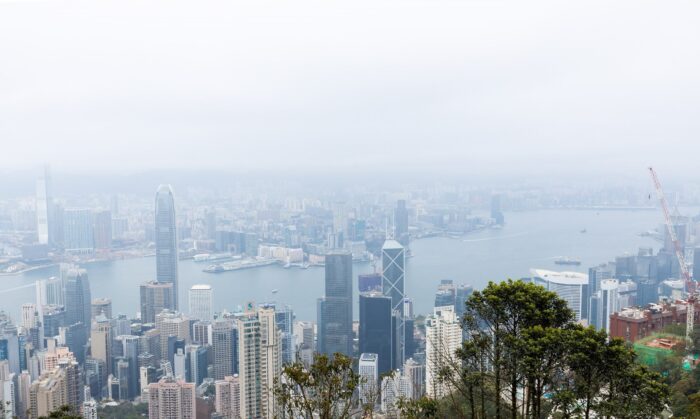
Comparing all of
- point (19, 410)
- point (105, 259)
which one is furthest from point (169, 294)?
point (19, 410)

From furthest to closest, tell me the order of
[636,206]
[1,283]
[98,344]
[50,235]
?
1. [50,235]
2. [1,283]
3. [636,206]
4. [98,344]

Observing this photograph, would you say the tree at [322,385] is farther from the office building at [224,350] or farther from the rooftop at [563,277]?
the rooftop at [563,277]

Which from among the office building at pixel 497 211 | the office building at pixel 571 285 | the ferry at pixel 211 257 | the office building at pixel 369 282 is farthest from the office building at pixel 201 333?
the office building at pixel 497 211

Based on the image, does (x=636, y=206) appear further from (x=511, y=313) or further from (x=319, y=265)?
(x=511, y=313)

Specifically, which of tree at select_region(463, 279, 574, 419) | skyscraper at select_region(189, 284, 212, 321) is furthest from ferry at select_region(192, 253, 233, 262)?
tree at select_region(463, 279, 574, 419)

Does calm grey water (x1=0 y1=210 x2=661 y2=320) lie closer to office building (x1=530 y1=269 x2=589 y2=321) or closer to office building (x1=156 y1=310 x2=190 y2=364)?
office building (x1=530 y1=269 x2=589 y2=321)

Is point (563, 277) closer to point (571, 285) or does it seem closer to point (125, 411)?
point (571, 285)
